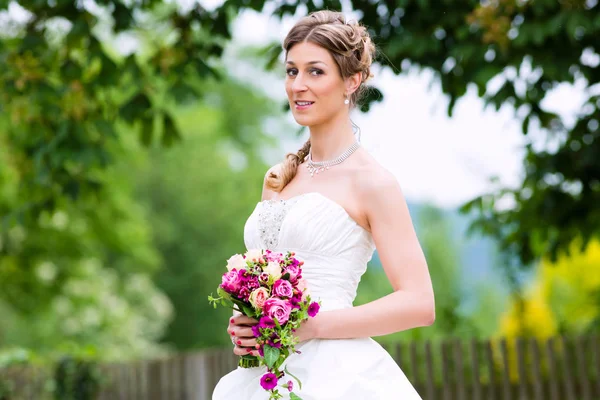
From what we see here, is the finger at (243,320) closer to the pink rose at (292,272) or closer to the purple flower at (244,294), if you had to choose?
the purple flower at (244,294)

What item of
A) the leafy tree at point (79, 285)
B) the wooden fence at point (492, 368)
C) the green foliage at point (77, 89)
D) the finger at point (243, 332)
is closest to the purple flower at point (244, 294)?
the finger at point (243, 332)

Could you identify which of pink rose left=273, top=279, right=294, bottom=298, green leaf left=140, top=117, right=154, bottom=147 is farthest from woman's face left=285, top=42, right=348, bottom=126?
green leaf left=140, top=117, right=154, bottom=147

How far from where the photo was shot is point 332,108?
3.11 m

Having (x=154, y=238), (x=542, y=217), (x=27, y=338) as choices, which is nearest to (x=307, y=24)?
(x=542, y=217)

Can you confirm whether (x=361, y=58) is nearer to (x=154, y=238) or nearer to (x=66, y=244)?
(x=66, y=244)

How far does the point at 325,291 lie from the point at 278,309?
389mm

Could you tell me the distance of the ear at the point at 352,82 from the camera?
10.3 ft

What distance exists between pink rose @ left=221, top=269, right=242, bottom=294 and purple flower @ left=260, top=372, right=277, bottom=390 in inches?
11.0

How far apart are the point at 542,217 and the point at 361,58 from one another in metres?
5.75

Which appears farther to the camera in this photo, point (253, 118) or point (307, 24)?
point (253, 118)

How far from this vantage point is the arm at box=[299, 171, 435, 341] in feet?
9.30

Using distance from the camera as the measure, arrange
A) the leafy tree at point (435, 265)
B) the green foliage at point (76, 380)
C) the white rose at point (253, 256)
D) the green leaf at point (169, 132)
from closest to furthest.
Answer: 1. the white rose at point (253, 256)
2. the green leaf at point (169, 132)
3. the green foliage at point (76, 380)
4. the leafy tree at point (435, 265)

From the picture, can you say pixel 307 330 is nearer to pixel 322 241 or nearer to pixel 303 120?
pixel 322 241

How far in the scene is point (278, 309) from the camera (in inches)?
105
